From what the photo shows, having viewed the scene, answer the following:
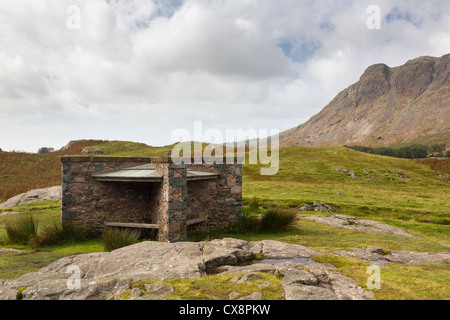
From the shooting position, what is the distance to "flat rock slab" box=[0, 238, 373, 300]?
175 inches

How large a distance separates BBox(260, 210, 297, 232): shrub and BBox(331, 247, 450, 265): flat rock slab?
398 centimetres

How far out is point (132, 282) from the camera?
4793 millimetres

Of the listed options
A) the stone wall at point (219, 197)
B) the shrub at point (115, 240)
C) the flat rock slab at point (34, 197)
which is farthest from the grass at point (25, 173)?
the shrub at point (115, 240)

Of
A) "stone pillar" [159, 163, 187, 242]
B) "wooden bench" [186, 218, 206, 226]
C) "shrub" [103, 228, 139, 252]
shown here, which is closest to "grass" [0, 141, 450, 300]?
"wooden bench" [186, 218, 206, 226]

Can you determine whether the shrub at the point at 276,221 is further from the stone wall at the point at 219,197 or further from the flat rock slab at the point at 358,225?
the flat rock slab at the point at 358,225

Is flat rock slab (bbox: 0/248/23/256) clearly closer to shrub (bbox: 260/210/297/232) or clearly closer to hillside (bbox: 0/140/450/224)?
shrub (bbox: 260/210/297/232)

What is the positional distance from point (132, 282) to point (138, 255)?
1962 mm

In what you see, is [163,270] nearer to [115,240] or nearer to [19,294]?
[19,294]

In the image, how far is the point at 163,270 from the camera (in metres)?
5.73

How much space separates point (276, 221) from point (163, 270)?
23.4ft

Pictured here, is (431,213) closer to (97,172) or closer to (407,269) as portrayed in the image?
(407,269)

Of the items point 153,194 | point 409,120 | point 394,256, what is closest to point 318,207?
point 394,256

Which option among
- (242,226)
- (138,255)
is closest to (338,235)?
(242,226)

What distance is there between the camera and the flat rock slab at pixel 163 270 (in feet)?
14.6
